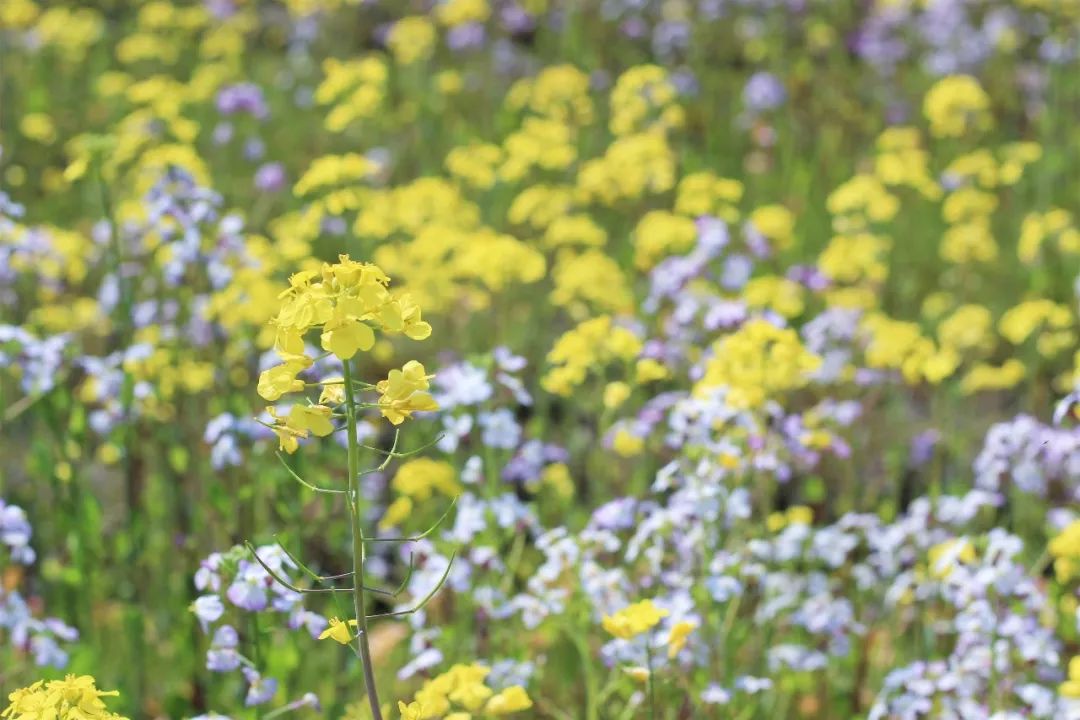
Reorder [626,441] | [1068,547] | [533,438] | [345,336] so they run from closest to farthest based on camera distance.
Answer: [345,336] < [1068,547] < [626,441] < [533,438]

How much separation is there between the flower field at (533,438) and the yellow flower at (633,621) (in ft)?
0.07

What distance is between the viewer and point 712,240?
3.82 metres

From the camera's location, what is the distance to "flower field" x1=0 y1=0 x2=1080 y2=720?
8.39 ft

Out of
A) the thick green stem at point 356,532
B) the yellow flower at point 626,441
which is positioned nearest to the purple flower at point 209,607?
the thick green stem at point 356,532

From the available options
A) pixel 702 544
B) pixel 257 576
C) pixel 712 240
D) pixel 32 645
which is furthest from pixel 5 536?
pixel 712 240

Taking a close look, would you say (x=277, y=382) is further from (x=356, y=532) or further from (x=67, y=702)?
(x=67, y=702)

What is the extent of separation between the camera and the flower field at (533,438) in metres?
2.56

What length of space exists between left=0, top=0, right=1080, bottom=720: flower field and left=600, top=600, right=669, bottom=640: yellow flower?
0.07 feet

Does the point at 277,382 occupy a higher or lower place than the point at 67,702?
higher

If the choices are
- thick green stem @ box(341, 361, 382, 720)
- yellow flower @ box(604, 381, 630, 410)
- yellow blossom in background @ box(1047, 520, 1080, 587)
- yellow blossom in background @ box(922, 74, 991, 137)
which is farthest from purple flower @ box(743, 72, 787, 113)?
thick green stem @ box(341, 361, 382, 720)

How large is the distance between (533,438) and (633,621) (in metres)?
1.70

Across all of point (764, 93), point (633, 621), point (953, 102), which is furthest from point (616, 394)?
point (764, 93)

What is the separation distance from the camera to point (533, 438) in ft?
12.4

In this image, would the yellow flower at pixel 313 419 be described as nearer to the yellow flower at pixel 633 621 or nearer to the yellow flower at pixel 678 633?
the yellow flower at pixel 633 621
